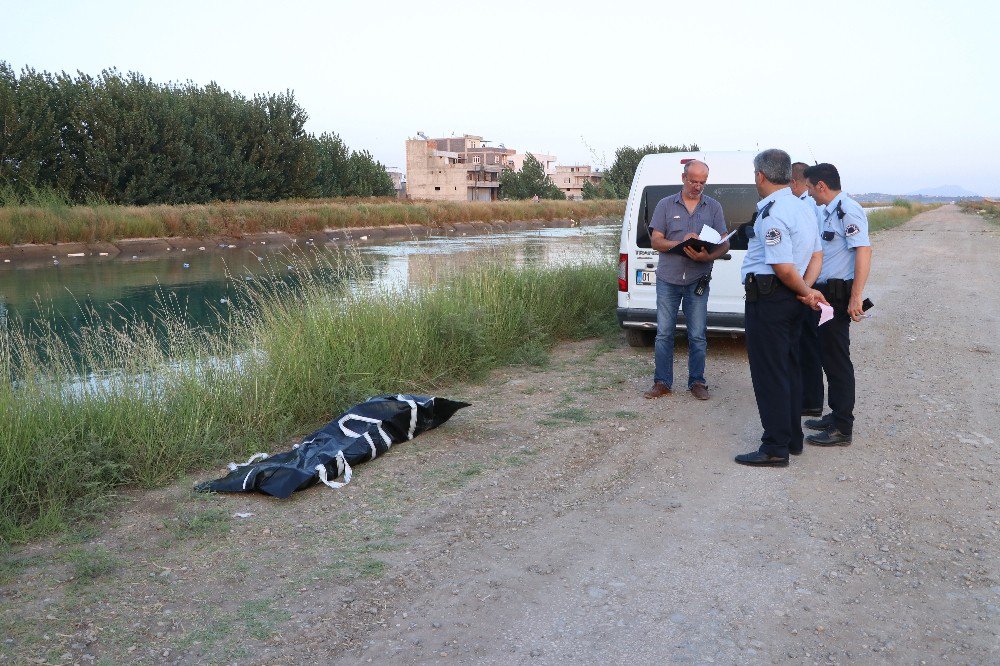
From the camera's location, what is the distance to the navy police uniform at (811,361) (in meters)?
6.33

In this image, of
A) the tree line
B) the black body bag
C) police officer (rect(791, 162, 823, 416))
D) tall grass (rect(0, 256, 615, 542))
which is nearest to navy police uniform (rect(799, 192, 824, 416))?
police officer (rect(791, 162, 823, 416))

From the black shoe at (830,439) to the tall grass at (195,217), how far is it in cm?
2838

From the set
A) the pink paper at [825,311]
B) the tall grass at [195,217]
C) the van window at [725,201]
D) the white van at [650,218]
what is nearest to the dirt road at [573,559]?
the pink paper at [825,311]

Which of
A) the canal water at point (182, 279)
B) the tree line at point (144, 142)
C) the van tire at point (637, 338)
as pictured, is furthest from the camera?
the tree line at point (144, 142)

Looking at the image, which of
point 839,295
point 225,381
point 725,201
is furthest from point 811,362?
point 225,381

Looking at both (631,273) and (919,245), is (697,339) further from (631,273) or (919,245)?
(919,245)

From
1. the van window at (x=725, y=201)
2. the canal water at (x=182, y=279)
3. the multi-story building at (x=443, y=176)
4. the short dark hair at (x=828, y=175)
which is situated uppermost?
the multi-story building at (x=443, y=176)

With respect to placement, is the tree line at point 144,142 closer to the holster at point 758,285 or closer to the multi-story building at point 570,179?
the holster at point 758,285

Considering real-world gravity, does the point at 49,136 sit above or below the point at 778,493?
above

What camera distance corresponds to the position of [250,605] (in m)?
3.78

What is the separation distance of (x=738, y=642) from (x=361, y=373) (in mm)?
4554

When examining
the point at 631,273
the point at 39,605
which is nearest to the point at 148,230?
the point at 631,273

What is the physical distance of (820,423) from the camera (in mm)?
6492

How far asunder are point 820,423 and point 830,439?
368 mm
